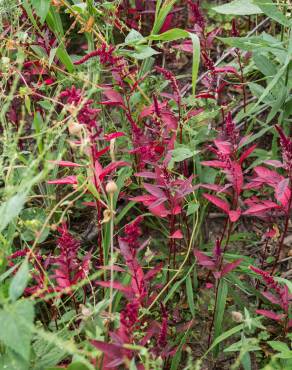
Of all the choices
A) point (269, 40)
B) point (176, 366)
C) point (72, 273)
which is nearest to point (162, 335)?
point (176, 366)

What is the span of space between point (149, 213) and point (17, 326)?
87cm

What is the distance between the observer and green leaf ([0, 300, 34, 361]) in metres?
1.30

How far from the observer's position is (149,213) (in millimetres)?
2119

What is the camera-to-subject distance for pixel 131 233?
5.24 ft

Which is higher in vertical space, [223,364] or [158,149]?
[158,149]

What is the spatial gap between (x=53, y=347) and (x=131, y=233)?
0.40m

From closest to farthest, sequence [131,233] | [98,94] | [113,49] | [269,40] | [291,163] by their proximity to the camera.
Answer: [131,233] < [291,163] < [113,49] < [269,40] < [98,94]

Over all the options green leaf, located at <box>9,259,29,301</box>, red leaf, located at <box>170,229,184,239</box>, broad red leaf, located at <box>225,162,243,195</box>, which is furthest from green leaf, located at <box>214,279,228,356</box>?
green leaf, located at <box>9,259,29,301</box>

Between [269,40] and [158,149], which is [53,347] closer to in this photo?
[158,149]

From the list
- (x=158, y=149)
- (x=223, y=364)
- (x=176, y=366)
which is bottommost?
(x=223, y=364)

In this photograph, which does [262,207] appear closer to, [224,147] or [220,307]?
[224,147]

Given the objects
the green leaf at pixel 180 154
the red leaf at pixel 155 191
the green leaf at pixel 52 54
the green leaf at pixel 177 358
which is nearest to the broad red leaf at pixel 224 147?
the green leaf at pixel 180 154

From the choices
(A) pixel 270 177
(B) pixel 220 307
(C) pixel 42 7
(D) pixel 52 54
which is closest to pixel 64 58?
(D) pixel 52 54

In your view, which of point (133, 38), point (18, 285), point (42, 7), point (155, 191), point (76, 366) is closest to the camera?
point (18, 285)
